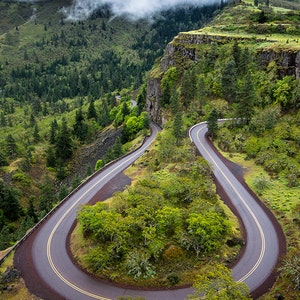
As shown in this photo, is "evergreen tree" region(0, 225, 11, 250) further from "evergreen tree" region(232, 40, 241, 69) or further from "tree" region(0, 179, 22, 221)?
"evergreen tree" region(232, 40, 241, 69)

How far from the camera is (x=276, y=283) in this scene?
35.6m

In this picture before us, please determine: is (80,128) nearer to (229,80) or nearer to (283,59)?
(229,80)

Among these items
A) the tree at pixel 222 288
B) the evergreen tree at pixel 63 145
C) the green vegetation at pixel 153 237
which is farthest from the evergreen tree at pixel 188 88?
the tree at pixel 222 288

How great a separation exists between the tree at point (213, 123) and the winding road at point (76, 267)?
20.6 metres

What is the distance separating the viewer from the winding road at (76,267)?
35.7 metres

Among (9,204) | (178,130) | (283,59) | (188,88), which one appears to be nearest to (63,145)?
(9,204)

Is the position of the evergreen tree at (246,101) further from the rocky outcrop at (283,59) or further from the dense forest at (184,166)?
the rocky outcrop at (283,59)

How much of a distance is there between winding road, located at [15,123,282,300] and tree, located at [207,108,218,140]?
67.5 feet

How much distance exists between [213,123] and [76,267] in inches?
1894

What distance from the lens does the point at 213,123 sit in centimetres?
7662

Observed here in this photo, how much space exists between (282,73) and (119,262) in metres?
68.2

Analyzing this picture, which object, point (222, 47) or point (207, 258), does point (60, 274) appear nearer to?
point (207, 258)

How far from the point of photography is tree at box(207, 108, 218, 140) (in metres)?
76.0

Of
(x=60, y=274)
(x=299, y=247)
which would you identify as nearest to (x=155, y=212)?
(x=60, y=274)
